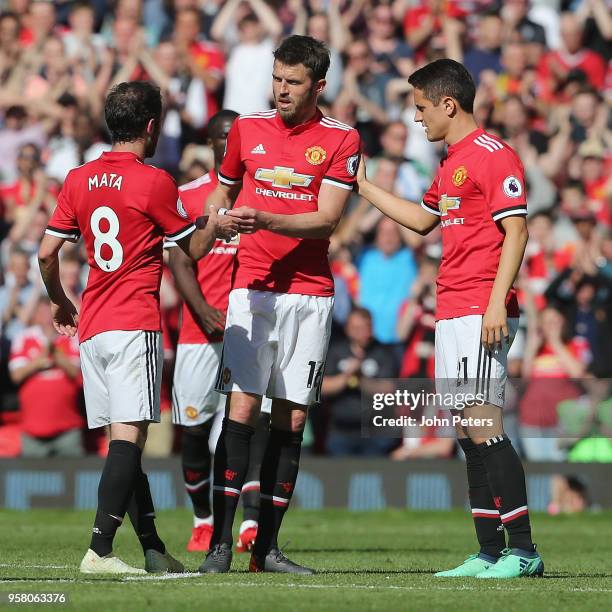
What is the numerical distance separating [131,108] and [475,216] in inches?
76.8

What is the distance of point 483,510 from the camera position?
773 cm

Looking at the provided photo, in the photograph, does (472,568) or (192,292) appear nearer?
(472,568)

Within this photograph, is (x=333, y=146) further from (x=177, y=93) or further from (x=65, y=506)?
(x=177, y=93)

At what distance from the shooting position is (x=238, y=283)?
26.2 ft

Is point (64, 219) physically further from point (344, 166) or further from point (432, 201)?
point (432, 201)

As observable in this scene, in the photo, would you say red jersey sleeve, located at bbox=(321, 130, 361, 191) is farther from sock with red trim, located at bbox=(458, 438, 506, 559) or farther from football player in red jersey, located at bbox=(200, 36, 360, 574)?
sock with red trim, located at bbox=(458, 438, 506, 559)

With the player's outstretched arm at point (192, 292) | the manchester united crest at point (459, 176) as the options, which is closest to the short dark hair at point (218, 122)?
the player's outstretched arm at point (192, 292)

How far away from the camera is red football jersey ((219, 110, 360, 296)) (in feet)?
25.9

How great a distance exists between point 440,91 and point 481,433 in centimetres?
192

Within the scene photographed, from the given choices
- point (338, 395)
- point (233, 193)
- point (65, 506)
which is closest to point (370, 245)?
point (338, 395)

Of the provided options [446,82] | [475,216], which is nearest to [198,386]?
[475,216]

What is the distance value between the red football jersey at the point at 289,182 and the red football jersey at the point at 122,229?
0.56m

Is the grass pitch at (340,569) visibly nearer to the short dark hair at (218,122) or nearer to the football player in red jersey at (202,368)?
the football player in red jersey at (202,368)

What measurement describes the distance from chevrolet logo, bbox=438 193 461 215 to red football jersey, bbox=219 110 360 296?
1.75 ft
